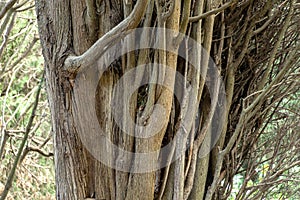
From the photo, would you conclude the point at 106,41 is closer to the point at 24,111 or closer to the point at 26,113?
the point at 24,111

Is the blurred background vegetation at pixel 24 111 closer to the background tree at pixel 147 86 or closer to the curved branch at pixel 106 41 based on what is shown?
the background tree at pixel 147 86

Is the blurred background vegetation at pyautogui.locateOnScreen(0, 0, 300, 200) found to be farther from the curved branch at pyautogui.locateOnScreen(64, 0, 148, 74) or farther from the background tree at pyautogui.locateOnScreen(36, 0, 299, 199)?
the curved branch at pyautogui.locateOnScreen(64, 0, 148, 74)

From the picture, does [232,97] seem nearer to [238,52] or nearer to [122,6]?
[238,52]

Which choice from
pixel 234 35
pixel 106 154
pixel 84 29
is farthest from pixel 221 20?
pixel 106 154

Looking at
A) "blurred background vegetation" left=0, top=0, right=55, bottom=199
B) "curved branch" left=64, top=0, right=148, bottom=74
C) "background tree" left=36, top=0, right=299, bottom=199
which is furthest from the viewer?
"blurred background vegetation" left=0, top=0, right=55, bottom=199

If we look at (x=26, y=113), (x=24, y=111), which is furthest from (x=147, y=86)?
(x=26, y=113)

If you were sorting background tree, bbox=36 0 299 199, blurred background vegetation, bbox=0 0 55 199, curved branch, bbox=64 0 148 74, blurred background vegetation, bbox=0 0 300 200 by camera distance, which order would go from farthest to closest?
blurred background vegetation, bbox=0 0 55 199
blurred background vegetation, bbox=0 0 300 200
background tree, bbox=36 0 299 199
curved branch, bbox=64 0 148 74

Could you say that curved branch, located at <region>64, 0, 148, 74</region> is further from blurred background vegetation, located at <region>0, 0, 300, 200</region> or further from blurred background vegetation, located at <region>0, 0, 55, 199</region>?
blurred background vegetation, located at <region>0, 0, 55, 199</region>

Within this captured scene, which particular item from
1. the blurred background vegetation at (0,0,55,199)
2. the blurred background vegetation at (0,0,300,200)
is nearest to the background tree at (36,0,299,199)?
the blurred background vegetation at (0,0,300,200)

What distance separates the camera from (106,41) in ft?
3.14

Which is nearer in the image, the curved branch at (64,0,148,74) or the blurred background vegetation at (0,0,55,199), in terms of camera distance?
the curved branch at (64,0,148,74)

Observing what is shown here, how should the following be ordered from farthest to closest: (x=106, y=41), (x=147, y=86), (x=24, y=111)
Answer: (x=24, y=111), (x=147, y=86), (x=106, y=41)

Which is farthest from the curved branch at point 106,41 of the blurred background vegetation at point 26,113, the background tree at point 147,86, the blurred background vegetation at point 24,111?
the blurred background vegetation at point 26,113

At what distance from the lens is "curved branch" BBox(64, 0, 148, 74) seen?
2.92 ft
